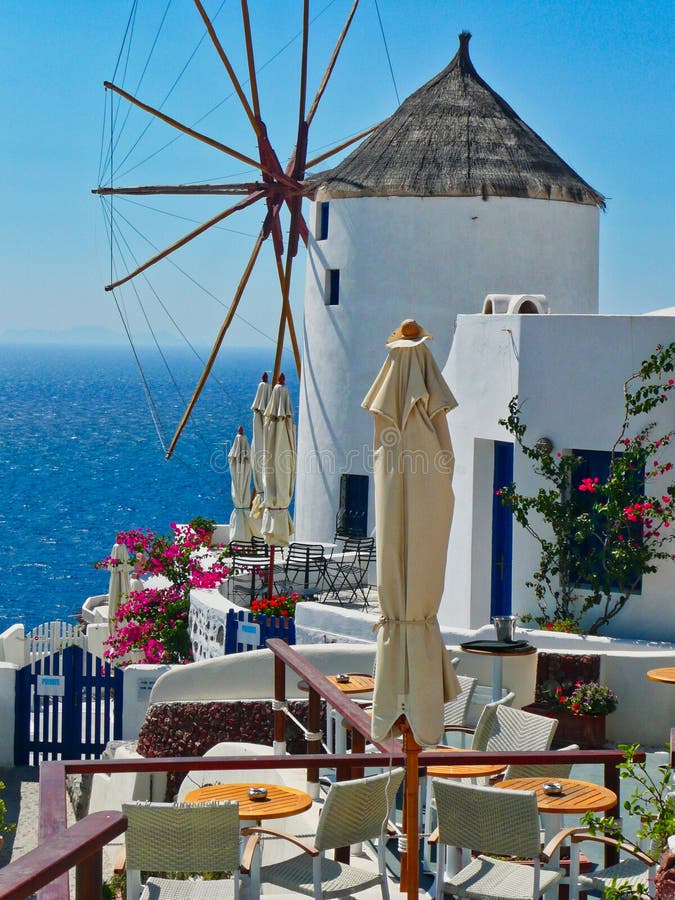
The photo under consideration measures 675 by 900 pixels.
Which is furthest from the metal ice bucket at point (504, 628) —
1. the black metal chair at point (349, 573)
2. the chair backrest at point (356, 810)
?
the black metal chair at point (349, 573)

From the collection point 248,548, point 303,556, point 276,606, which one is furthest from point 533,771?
point 248,548

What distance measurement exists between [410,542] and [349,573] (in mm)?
12329

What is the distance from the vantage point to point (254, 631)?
16.3 m

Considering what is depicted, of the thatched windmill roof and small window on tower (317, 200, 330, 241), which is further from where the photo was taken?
small window on tower (317, 200, 330, 241)

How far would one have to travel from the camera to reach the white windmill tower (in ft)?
72.6

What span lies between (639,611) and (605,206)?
1053cm

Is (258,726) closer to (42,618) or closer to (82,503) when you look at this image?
(42,618)

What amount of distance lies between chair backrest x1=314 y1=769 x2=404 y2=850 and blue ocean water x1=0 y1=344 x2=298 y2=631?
3298 centimetres

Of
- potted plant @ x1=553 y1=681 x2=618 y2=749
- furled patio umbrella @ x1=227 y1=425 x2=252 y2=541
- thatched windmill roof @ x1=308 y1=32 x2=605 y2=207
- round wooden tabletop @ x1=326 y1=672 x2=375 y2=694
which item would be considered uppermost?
thatched windmill roof @ x1=308 y1=32 x2=605 y2=207

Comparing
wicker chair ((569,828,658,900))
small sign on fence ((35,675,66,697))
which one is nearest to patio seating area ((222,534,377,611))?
small sign on fence ((35,675,66,697))

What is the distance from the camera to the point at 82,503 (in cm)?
8325

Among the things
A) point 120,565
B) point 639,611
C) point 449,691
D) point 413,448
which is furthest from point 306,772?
point 120,565

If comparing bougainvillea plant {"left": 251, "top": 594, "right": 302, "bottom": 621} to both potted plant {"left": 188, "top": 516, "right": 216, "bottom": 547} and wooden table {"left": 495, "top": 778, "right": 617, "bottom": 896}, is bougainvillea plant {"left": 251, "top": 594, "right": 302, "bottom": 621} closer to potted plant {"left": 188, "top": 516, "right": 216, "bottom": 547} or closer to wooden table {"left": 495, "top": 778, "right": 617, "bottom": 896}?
potted plant {"left": 188, "top": 516, "right": 216, "bottom": 547}

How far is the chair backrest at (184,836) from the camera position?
6.54 m
